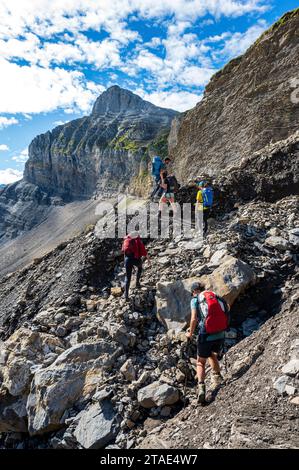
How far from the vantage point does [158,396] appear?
6.82 m

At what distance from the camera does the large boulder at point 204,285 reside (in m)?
8.71

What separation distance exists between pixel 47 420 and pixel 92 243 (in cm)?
707

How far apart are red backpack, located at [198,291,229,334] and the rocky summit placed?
1073mm

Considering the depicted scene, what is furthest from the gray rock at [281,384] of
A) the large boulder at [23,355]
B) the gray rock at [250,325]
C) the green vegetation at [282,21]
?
the green vegetation at [282,21]

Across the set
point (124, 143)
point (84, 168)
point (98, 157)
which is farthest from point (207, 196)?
point (84, 168)

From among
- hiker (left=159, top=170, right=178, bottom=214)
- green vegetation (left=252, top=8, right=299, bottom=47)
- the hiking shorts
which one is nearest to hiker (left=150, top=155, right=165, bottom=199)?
hiker (left=159, top=170, right=178, bottom=214)

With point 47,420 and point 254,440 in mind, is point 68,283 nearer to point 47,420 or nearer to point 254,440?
point 47,420

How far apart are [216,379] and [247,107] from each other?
2220cm

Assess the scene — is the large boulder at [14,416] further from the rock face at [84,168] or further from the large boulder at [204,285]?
the rock face at [84,168]

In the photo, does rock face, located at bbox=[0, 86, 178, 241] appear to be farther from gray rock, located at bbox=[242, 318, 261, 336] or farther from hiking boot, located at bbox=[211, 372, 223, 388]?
hiking boot, located at bbox=[211, 372, 223, 388]

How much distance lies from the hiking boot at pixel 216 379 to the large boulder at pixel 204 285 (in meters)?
1.93

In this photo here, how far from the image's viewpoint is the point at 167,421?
6461mm

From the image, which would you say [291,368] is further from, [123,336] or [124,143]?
[124,143]

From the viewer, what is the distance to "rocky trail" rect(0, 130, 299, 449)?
19.1 ft
